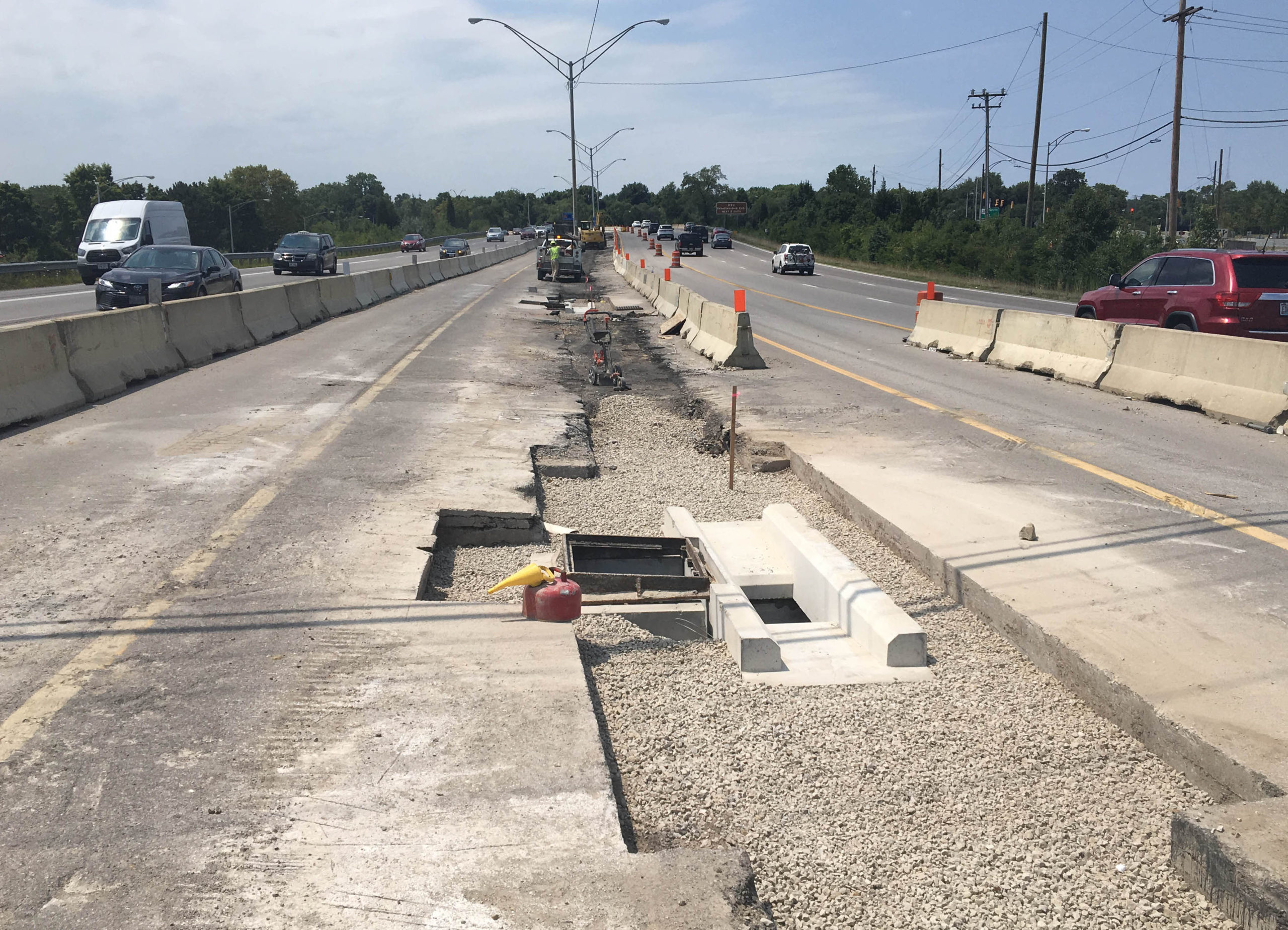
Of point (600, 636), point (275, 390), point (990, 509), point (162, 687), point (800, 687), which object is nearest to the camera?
point (162, 687)

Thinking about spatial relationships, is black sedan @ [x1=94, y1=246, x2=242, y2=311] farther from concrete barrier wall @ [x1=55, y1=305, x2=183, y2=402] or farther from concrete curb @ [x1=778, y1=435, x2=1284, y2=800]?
concrete curb @ [x1=778, y1=435, x2=1284, y2=800]

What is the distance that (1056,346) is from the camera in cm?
1542

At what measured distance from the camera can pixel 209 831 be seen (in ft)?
10.8

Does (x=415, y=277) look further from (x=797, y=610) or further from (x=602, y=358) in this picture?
(x=797, y=610)

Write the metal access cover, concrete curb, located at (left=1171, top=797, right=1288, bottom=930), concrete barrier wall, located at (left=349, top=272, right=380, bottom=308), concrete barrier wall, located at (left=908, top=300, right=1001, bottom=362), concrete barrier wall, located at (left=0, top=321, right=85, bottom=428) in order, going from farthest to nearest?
concrete barrier wall, located at (left=349, top=272, right=380, bottom=308) < concrete barrier wall, located at (left=908, top=300, right=1001, bottom=362) < concrete barrier wall, located at (left=0, top=321, right=85, bottom=428) < the metal access cover < concrete curb, located at (left=1171, top=797, right=1288, bottom=930)

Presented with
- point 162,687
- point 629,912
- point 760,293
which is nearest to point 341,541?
point 162,687

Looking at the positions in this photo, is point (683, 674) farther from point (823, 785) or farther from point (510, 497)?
point (510, 497)

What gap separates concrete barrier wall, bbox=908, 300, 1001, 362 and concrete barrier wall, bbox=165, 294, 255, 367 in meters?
12.5

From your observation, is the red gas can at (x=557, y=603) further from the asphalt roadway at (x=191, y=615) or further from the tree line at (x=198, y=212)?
the tree line at (x=198, y=212)

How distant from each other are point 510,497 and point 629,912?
511cm

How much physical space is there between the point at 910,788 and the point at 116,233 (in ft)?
107

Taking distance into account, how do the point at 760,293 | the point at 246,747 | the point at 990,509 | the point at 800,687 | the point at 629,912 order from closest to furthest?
the point at 629,912
the point at 246,747
the point at 800,687
the point at 990,509
the point at 760,293

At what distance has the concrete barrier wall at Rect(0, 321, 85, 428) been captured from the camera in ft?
34.1

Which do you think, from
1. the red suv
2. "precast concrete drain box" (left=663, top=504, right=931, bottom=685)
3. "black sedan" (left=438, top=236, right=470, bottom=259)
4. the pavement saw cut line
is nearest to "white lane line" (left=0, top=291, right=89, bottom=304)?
the pavement saw cut line
